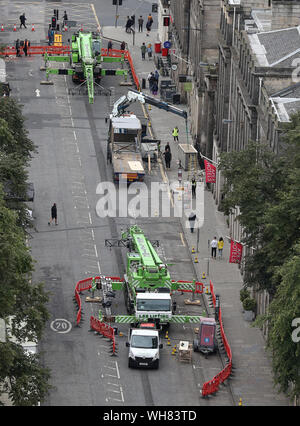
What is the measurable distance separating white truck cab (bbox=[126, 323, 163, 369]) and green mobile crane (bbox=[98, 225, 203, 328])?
12.0 ft

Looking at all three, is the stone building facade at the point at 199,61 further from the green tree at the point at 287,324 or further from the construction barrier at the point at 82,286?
the green tree at the point at 287,324

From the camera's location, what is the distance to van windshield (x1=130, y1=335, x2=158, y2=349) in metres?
101

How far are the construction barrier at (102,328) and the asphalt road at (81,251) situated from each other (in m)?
0.54

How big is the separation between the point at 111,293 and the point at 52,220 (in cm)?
1975

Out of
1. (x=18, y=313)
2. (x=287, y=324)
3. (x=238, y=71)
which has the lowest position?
(x=18, y=313)

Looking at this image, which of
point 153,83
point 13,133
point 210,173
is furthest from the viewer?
point 153,83

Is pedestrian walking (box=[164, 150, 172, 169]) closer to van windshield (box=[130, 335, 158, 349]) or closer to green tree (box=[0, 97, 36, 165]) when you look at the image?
green tree (box=[0, 97, 36, 165])

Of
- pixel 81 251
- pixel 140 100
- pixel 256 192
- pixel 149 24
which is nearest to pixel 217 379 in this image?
pixel 256 192

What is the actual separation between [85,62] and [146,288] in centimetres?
6415

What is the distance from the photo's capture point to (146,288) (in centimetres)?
10738

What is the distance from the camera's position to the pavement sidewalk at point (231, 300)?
97.6m

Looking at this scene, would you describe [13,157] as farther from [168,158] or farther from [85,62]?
[85,62]

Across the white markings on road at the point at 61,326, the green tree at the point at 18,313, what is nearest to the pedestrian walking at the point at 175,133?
the white markings on road at the point at 61,326

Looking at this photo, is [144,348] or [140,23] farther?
[140,23]
